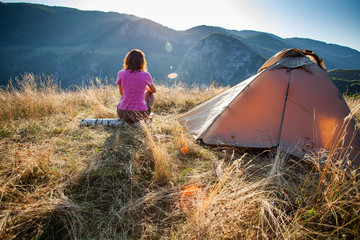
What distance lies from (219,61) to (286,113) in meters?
91.9

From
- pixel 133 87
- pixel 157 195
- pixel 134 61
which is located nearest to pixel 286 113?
pixel 157 195

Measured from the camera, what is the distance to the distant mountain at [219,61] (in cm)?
7806

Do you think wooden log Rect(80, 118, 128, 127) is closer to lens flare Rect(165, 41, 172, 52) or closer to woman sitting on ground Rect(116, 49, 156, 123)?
woman sitting on ground Rect(116, 49, 156, 123)

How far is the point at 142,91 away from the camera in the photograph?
3391 millimetres

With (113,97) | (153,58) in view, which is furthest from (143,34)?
(113,97)

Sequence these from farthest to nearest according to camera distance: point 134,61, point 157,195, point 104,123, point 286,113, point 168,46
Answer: point 168,46
point 104,123
point 134,61
point 286,113
point 157,195

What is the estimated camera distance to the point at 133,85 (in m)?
3.27

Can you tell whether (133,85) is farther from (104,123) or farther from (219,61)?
(219,61)

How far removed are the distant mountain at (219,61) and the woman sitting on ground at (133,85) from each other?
75.4 metres

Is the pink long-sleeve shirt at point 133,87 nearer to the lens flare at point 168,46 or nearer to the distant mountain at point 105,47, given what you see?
the distant mountain at point 105,47

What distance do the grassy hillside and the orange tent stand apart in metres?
0.37

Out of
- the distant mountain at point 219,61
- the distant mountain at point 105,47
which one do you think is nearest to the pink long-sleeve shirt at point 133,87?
the distant mountain at point 105,47

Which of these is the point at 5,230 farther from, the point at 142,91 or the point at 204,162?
the point at 142,91

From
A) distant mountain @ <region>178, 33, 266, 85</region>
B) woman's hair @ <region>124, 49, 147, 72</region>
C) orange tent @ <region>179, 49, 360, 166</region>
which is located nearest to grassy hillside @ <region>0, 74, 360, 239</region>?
orange tent @ <region>179, 49, 360, 166</region>
